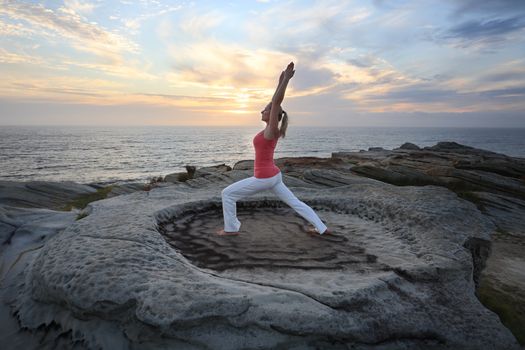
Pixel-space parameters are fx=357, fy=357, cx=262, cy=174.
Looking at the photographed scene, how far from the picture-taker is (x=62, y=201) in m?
15.8

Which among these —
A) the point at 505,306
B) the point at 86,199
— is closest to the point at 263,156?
the point at 505,306

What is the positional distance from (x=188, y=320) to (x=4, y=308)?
10.6 feet

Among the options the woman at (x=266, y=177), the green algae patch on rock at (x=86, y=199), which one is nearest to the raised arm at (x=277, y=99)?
the woman at (x=266, y=177)

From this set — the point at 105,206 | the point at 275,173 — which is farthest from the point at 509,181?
the point at 105,206

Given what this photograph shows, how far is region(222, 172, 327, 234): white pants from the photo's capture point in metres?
7.35

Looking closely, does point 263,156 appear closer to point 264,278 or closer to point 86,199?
point 264,278

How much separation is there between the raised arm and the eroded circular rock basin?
2.21 meters

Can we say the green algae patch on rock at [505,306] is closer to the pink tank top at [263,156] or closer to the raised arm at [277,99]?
Result: the pink tank top at [263,156]

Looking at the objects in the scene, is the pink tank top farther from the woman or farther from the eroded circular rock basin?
the eroded circular rock basin

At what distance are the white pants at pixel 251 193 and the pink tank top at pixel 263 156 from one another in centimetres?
11

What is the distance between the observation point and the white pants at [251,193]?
7.35 metres

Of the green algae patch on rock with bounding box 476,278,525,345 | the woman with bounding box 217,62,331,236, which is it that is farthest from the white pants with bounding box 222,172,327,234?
the green algae patch on rock with bounding box 476,278,525,345

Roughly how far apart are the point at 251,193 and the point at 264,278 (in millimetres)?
2454

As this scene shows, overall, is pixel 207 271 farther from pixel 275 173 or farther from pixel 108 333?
pixel 275 173
